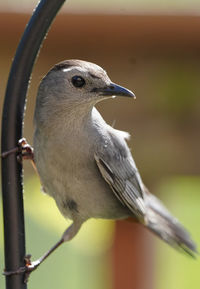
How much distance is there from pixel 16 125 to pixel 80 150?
727mm

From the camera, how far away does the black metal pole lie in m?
2.46

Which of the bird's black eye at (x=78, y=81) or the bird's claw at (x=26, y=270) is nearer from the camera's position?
the bird's claw at (x=26, y=270)

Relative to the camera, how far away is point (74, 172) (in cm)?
335

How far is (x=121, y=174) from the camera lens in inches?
138

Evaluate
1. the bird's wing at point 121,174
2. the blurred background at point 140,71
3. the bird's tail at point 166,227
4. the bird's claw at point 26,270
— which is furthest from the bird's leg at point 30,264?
the blurred background at point 140,71

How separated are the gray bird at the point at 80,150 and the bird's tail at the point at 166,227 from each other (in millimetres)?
333

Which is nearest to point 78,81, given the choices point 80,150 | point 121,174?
point 80,150

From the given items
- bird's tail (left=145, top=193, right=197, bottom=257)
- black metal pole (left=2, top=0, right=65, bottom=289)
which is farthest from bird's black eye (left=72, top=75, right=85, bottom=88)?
bird's tail (left=145, top=193, right=197, bottom=257)

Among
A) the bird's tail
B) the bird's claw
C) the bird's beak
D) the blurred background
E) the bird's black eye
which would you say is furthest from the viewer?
the bird's tail

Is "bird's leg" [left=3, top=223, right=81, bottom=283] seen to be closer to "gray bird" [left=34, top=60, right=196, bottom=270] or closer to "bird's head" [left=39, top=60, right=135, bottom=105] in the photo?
"gray bird" [left=34, top=60, right=196, bottom=270]

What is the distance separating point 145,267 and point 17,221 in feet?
6.29

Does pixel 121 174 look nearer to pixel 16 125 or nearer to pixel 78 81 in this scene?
pixel 78 81

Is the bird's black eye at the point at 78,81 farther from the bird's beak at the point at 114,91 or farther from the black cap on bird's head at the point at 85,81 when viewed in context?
the bird's beak at the point at 114,91

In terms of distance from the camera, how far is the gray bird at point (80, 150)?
3.18m
